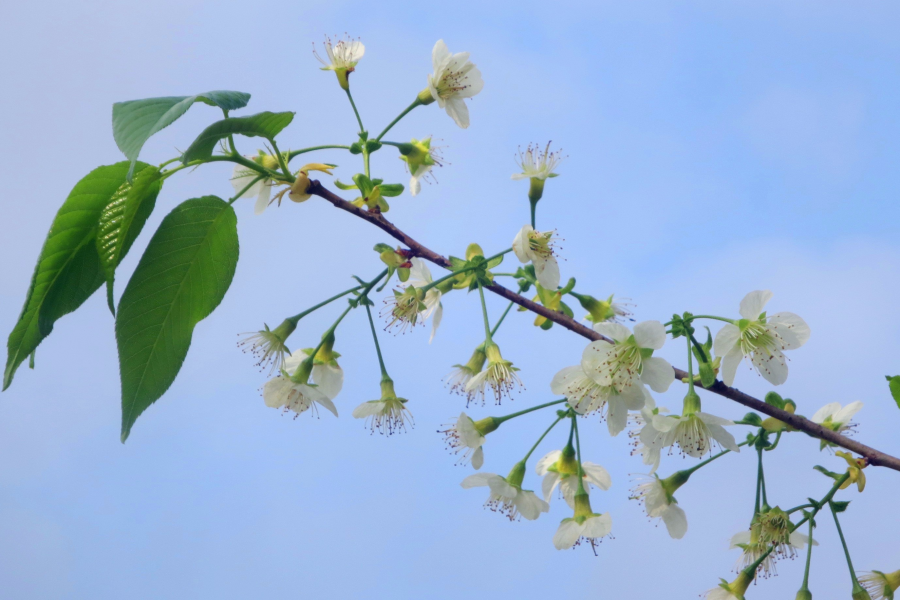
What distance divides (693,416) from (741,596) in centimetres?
56

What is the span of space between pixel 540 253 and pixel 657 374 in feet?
1.32

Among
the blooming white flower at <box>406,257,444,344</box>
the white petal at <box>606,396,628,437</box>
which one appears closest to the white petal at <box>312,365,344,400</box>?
the blooming white flower at <box>406,257,444,344</box>

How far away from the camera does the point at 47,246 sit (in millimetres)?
1464

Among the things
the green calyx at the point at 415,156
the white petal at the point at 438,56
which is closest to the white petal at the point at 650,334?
the green calyx at the point at 415,156

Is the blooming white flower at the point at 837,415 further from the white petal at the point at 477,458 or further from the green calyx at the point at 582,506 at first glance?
the white petal at the point at 477,458

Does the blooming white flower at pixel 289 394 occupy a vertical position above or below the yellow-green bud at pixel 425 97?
below

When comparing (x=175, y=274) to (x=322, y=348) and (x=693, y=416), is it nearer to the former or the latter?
(x=322, y=348)

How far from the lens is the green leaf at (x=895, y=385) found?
172 cm

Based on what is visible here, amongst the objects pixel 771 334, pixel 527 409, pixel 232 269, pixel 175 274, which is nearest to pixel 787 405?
pixel 771 334

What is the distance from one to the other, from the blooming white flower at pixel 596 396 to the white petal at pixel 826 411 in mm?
778

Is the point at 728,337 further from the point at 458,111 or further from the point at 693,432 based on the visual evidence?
the point at 458,111

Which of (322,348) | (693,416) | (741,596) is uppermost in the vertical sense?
(322,348)

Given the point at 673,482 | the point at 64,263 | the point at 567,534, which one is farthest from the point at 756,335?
the point at 64,263

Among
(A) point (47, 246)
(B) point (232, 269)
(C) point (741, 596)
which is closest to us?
(A) point (47, 246)
